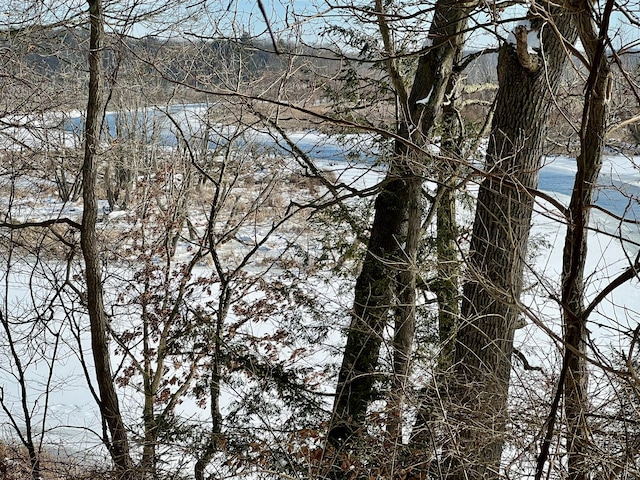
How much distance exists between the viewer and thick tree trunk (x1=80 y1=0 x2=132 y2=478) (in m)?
7.49

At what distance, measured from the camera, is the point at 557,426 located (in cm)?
380

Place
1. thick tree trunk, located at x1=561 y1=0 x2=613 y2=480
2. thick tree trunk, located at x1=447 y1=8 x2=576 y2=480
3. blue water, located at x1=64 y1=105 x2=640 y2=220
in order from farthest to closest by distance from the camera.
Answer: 1. blue water, located at x1=64 y1=105 x2=640 y2=220
2. thick tree trunk, located at x1=447 y1=8 x2=576 y2=480
3. thick tree trunk, located at x1=561 y1=0 x2=613 y2=480

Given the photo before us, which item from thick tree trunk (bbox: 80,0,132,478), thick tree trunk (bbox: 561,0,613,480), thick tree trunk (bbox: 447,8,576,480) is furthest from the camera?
thick tree trunk (bbox: 80,0,132,478)

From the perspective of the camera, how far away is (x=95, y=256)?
8.07 meters

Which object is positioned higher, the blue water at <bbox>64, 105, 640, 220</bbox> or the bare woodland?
the blue water at <bbox>64, 105, 640, 220</bbox>

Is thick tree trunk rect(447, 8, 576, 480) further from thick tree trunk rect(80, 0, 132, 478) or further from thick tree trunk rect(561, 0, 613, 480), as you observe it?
thick tree trunk rect(80, 0, 132, 478)

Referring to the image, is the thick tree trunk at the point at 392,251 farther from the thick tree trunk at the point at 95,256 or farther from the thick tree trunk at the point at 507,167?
→ the thick tree trunk at the point at 95,256

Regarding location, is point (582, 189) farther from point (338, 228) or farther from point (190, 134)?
point (190, 134)

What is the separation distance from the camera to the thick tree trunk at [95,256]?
24.6ft

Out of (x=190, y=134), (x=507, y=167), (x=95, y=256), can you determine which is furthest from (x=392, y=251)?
(x=190, y=134)

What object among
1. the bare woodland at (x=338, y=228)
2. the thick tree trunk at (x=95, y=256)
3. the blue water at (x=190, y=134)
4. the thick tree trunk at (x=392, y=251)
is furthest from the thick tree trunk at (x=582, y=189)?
the thick tree trunk at (x=95, y=256)

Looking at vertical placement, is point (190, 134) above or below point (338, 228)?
above

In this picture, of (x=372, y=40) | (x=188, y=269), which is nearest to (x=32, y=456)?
(x=188, y=269)

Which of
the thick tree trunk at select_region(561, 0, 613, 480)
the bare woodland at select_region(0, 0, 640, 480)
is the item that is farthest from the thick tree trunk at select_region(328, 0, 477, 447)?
the thick tree trunk at select_region(561, 0, 613, 480)
